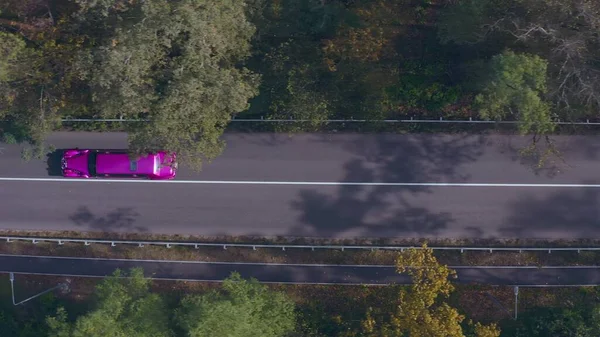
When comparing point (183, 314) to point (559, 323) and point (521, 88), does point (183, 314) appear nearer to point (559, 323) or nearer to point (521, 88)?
point (521, 88)

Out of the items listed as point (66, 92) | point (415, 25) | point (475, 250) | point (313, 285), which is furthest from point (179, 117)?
point (475, 250)

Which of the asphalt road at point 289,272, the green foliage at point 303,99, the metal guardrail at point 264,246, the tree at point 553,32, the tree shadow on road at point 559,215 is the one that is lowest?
the asphalt road at point 289,272

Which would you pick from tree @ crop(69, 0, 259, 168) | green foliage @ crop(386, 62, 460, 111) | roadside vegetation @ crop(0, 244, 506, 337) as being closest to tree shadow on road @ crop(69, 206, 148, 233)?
roadside vegetation @ crop(0, 244, 506, 337)

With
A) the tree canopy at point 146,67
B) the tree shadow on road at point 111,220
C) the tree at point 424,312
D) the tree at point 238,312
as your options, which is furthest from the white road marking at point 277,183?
the tree at point 238,312

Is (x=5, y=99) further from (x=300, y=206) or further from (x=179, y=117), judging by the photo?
(x=300, y=206)

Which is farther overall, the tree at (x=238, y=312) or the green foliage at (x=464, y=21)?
the green foliage at (x=464, y=21)

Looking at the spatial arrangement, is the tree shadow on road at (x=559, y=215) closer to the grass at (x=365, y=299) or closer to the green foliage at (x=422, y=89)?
the grass at (x=365, y=299)
